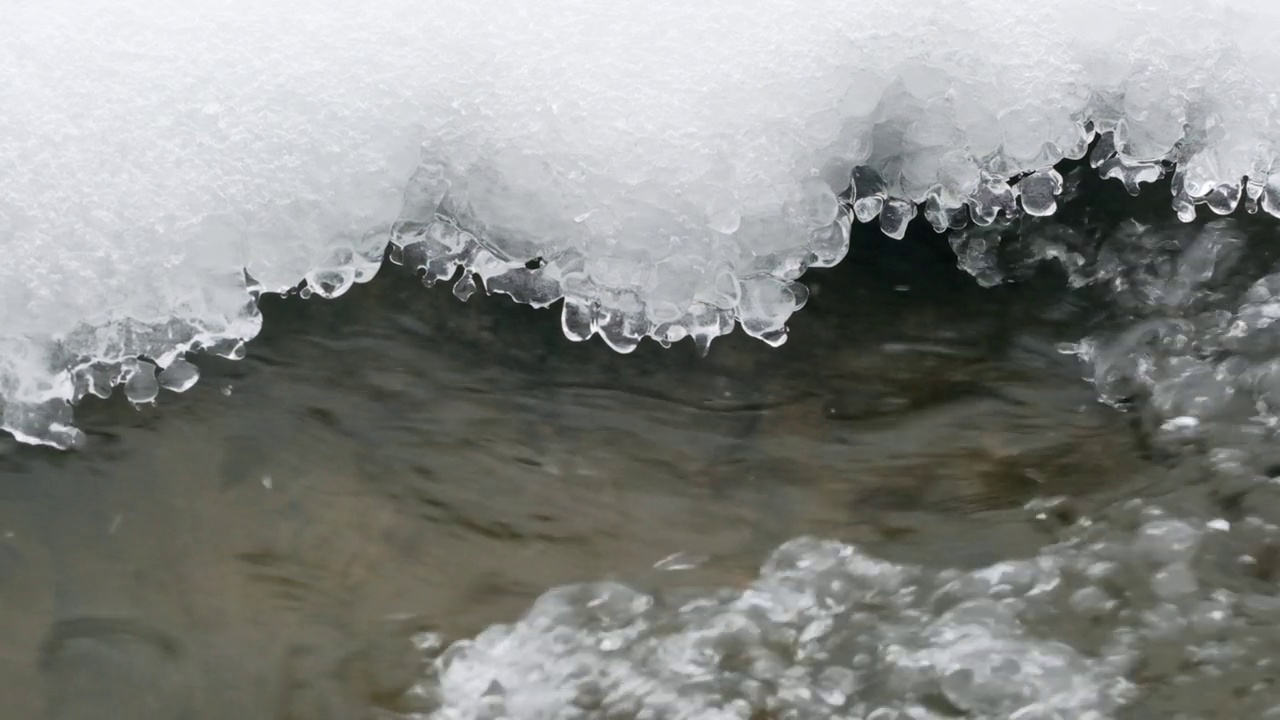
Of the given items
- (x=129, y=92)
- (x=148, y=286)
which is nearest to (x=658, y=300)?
(x=148, y=286)

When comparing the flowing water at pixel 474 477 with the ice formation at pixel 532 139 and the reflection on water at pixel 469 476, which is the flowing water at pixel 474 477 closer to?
the reflection on water at pixel 469 476

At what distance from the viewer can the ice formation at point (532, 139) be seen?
2.25 meters

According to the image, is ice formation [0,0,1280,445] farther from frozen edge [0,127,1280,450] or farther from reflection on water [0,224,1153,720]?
reflection on water [0,224,1153,720]

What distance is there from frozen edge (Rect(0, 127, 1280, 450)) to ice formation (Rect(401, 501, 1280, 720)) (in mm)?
585

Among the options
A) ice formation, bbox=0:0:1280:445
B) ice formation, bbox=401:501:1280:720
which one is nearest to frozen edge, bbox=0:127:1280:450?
ice formation, bbox=0:0:1280:445

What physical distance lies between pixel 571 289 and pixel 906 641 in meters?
1.03

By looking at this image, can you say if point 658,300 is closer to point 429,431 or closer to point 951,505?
point 429,431

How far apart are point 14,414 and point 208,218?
61 centimetres

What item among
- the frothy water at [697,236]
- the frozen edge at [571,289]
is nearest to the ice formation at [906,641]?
the frothy water at [697,236]

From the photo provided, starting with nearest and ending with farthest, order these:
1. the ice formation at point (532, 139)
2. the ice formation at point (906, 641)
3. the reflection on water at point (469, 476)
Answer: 1. the ice formation at point (906, 641)
2. the reflection on water at point (469, 476)
3. the ice formation at point (532, 139)

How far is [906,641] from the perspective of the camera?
6.88ft

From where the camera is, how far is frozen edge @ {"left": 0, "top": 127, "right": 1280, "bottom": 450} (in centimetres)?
232

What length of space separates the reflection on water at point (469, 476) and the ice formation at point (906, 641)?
0.06 meters

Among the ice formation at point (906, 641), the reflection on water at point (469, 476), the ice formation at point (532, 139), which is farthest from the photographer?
the ice formation at point (532, 139)
